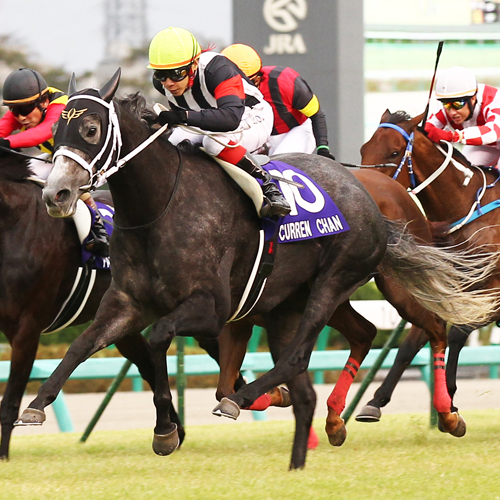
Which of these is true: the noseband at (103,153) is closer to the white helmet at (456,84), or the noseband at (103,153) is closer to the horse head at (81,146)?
the horse head at (81,146)

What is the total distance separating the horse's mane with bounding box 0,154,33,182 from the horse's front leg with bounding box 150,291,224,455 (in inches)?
77.2

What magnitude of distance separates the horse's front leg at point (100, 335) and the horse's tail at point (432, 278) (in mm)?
1869

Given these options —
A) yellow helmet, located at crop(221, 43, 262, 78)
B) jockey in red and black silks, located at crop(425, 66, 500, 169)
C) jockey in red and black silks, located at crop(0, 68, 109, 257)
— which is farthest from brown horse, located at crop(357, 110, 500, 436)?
jockey in red and black silks, located at crop(0, 68, 109, 257)

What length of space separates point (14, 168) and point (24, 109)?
0.36 m

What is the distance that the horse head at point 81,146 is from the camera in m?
4.37

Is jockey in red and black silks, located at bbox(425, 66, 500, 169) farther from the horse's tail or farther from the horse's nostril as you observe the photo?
the horse's nostril

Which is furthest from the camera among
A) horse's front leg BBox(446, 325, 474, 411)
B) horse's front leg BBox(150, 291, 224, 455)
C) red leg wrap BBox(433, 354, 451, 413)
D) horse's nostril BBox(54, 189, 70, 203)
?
horse's front leg BBox(446, 325, 474, 411)

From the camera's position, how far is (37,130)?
19.7 ft

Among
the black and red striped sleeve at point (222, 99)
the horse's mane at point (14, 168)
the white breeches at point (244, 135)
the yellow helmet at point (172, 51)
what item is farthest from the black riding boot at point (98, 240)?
the yellow helmet at point (172, 51)

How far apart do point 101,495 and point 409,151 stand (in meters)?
3.31

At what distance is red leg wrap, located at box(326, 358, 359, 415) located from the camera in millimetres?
6074

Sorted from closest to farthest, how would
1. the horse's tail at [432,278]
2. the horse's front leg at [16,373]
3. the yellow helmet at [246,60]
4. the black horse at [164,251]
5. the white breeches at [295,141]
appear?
the black horse at [164,251] < the horse's front leg at [16,373] < the horse's tail at [432,278] < the yellow helmet at [246,60] < the white breeches at [295,141]

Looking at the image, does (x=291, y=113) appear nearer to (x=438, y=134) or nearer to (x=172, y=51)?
(x=438, y=134)

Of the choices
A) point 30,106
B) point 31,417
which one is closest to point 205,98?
point 30,106
